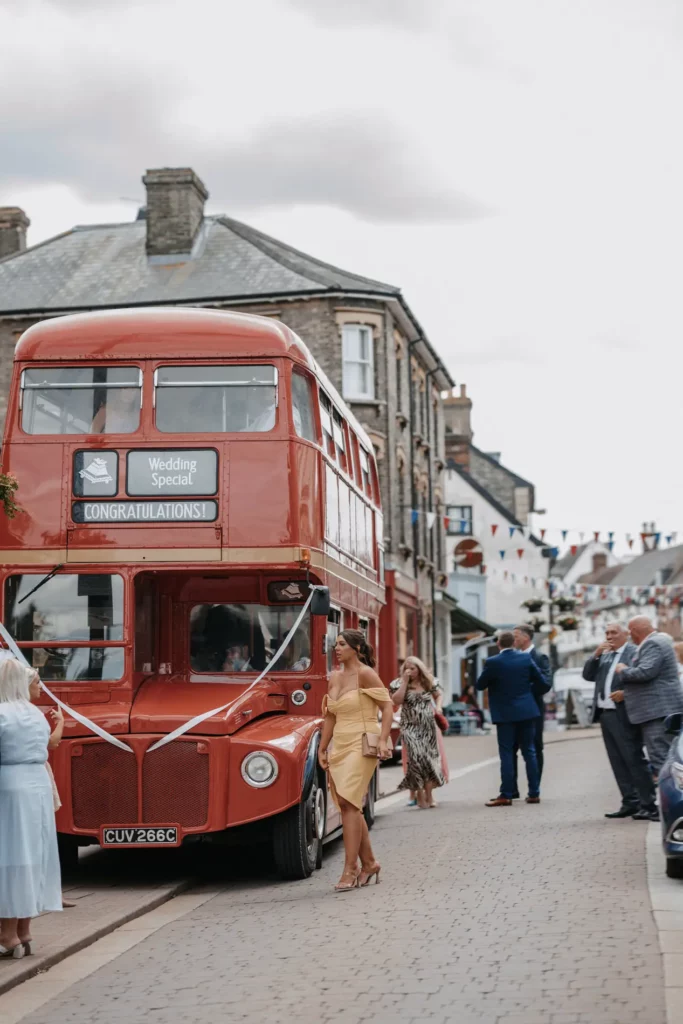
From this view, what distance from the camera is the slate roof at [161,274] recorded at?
131 ft

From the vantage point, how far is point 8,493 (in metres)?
11.8

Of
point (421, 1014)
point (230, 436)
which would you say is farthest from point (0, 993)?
point (230, 436)

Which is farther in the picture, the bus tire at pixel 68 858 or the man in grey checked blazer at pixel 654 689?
the man in grey checked blazer at pixel 654 689

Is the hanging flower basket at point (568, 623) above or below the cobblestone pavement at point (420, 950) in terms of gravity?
above

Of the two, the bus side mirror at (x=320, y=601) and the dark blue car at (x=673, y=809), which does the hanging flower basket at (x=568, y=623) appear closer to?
the bus side mirror at (x=320, y=601)

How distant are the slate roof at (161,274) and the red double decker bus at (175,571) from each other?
26.8m

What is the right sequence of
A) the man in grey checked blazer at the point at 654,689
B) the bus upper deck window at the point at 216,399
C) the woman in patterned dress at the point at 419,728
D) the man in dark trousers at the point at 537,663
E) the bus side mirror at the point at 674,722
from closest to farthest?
1. the bus side mirror at the point at 674,722
2. the bus upper deck window at the point at 216,399
3. the man in grey checked blazer at the point at 654,689
4. the man in dark trousers at the point at 537,663
5. the woman in patterned dress at the point at 419,728

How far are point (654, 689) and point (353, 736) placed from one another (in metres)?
4.24

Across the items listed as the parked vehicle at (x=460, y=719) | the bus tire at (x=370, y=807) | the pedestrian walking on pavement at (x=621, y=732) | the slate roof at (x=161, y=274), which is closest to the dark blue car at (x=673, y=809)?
the pedestrian walking on pavement at (x=621, y=732)

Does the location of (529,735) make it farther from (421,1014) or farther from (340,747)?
(421,1014)

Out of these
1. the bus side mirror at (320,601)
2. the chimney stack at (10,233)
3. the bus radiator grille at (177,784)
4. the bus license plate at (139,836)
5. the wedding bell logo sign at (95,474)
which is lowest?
the bus license plate at (139,836)

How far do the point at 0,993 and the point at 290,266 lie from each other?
34.1m

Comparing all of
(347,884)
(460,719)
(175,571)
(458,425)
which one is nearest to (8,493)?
(175,571)

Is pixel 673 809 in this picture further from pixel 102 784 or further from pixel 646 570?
pixel 646 570
